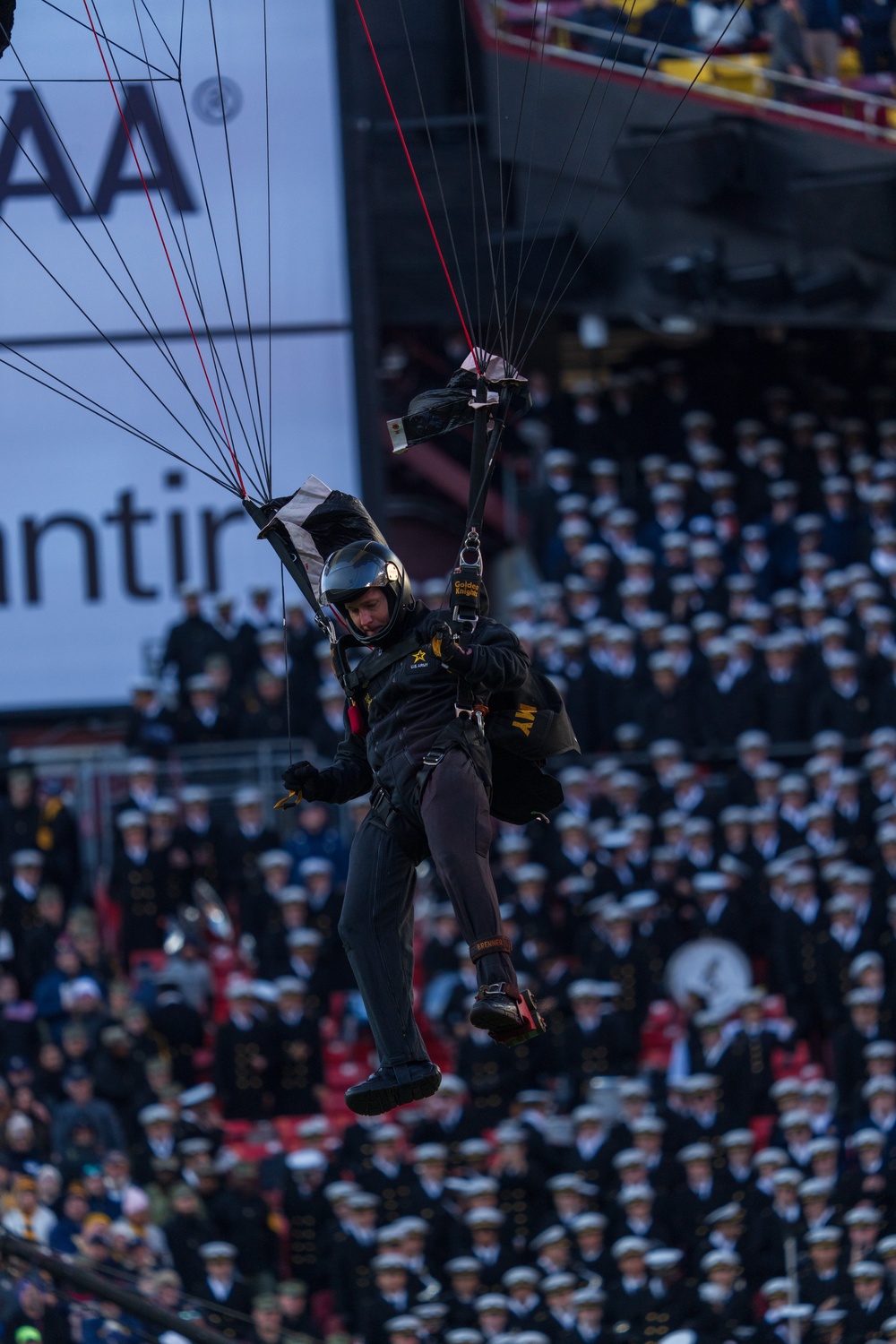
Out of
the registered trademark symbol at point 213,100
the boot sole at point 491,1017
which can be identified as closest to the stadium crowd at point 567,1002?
the boot sole at point 491,1017

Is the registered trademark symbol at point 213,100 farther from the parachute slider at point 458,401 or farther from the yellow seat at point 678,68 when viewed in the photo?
the parachute slider at point 458,401

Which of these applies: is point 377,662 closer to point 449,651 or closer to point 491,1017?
point 449,651

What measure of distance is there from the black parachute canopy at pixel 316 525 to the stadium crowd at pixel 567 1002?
4.51 meters

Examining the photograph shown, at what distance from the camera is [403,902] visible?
9.30 meters

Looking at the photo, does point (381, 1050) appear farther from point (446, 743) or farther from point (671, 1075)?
point (671, 1075)

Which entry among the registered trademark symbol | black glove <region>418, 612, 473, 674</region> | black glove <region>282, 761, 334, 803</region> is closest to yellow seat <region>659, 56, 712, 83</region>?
the registered trademark symbol

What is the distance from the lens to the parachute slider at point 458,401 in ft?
31.4

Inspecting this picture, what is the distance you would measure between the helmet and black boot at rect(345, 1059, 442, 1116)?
5.37 ft

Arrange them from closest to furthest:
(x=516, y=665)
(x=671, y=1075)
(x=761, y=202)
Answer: (x=516, y=665) < (x=671, y=1075) < (x=761, y=202)

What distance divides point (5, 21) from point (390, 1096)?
14.0ft

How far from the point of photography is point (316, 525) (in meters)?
9.59

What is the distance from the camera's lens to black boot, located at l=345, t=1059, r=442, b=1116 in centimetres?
881

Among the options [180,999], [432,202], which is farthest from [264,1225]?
[432,202]

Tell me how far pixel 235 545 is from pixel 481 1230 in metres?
9.62
